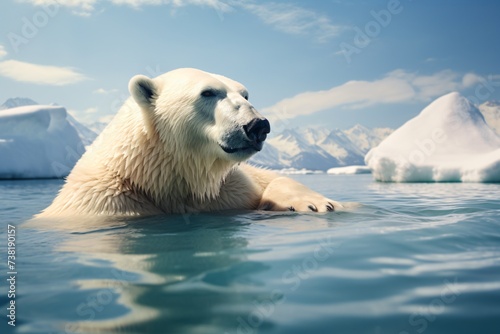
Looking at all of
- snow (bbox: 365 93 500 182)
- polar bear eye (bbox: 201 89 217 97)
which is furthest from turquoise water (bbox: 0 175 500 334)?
snow (bbox: 365 93 500 182)

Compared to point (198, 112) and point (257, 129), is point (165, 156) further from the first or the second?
point (257, 129)

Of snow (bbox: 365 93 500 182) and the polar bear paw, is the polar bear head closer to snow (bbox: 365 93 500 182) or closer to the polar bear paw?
the polar bear paw

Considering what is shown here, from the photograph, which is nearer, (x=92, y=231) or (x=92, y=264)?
(x=92, y=264)

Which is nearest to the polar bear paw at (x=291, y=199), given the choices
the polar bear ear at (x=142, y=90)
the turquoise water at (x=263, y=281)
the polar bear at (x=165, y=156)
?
the polar bear at (x=165, y=156)

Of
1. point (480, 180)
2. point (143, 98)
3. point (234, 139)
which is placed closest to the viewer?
point (234, 139)

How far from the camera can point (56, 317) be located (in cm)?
163

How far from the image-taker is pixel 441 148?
25.8m

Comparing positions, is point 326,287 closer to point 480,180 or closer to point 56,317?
point 56,317

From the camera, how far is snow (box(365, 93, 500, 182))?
23.8 metres

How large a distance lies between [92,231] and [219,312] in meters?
2.33

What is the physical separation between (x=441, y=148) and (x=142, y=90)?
2483 cm

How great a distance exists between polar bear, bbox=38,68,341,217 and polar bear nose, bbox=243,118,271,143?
30 cm

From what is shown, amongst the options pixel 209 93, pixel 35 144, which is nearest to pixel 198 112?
pixel 209 93

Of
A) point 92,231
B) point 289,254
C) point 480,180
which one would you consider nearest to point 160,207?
point 92,231
